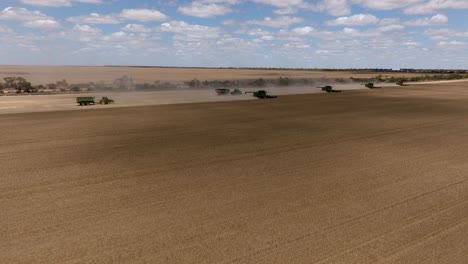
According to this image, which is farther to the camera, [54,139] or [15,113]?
[15,113]

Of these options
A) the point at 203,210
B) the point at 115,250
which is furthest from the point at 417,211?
the point at 115,250

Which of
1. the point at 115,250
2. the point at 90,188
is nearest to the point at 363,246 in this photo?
the point at 115,250

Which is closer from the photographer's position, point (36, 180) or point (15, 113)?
point (36, 180)

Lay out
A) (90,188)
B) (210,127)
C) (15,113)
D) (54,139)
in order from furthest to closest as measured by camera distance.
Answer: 1. (15,113)
2. (210,127)
3. (54,139)
4. (90,188)

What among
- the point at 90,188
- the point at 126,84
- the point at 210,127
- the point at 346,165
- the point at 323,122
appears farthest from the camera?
the point at 126,84

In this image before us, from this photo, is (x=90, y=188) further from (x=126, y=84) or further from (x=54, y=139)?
(x=126, y=84)

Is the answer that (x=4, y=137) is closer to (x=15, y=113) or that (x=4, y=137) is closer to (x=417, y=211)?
(x=15, y=113)
